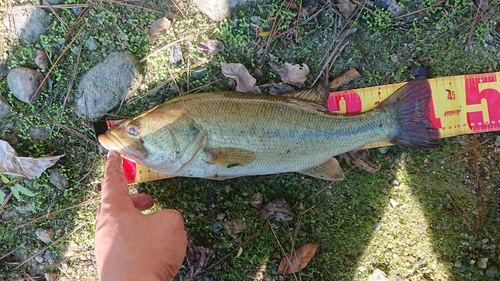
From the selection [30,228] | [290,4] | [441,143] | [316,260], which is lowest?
[316,260]

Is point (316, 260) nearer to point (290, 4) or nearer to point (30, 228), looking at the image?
point (290, 4)

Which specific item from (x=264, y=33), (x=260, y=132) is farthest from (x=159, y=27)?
(x=260, y=132)

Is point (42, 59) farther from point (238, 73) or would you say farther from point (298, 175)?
point (298, 175)

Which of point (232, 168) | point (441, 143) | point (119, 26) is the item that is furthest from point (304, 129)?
point (119, 26)

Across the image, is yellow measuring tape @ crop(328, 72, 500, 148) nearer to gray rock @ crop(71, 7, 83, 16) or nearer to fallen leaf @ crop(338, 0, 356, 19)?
fallen leaf @ crop(338, 0, 356, 19)

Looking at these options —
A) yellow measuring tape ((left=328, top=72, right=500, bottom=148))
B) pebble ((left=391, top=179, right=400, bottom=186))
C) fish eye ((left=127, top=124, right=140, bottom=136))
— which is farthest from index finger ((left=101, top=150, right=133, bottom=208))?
yellow measuring tape ((left=328, top=72, right=500, bottom=148))

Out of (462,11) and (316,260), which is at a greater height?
(462,11)
